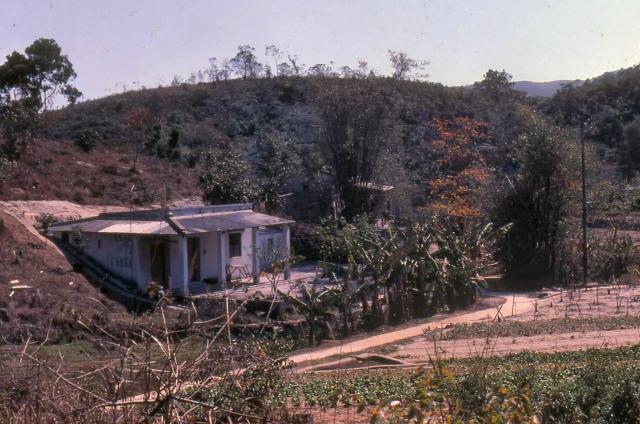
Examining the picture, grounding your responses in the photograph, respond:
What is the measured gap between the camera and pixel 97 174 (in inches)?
1885

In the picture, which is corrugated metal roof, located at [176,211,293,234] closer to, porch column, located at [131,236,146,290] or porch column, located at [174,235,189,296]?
porch column, located at [174,235,189,296]

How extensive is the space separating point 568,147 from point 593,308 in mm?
10839

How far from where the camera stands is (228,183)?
41969 millimetres

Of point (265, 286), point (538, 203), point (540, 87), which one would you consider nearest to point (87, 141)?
point (265, 286)

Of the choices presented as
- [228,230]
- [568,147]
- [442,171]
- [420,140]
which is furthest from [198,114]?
[568,147]

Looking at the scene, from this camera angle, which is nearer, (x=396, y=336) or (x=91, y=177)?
(x=396, y=336)

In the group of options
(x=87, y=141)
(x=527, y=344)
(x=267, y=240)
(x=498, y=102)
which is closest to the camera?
(x=527, y=344)

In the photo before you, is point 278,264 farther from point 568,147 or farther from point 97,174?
point 97,174

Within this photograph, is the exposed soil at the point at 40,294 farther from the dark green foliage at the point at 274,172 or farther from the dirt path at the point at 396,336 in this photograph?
the dark green foliage at the point at 274,172

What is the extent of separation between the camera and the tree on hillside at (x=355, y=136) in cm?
4403

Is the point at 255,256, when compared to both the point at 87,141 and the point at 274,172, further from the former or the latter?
the point at 87,141

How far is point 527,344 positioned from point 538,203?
17030 millimetres

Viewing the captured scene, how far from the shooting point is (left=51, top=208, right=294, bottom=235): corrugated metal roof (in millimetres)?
31266

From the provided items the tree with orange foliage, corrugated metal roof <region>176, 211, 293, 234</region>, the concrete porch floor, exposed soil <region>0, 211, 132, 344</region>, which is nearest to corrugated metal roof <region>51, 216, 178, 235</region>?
corrugated metal roof <region>176, 211, 293, 234</region>
